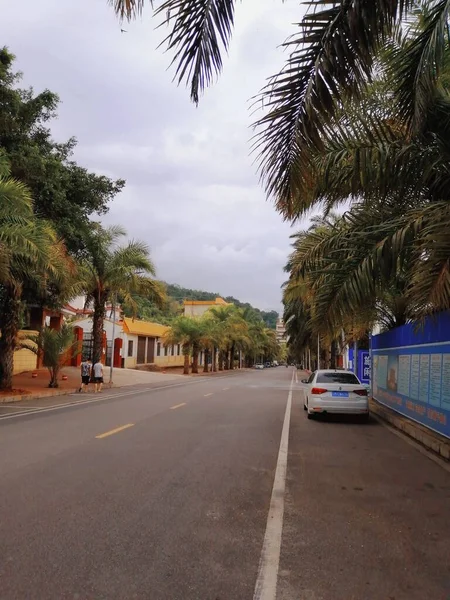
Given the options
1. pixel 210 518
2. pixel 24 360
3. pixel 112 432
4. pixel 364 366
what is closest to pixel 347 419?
pixel 112 432

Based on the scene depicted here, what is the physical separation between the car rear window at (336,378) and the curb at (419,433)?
1511 mm

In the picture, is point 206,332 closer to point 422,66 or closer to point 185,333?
point 185,333

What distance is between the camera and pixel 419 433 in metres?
11.9

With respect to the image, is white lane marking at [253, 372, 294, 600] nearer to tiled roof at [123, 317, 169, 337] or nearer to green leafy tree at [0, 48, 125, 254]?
green leafy tree at [0, 48, 125, 254]

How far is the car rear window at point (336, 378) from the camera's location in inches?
611

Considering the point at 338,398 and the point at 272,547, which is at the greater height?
the point at 338,398

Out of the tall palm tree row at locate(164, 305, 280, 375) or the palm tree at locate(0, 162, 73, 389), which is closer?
the palm tree at locate(0, 162, 73, 389)

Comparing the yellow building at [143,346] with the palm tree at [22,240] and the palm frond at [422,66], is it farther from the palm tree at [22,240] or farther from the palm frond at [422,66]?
the palm frond at [422,66]

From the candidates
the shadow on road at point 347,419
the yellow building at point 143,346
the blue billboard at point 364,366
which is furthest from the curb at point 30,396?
the yellow building at point 143,346

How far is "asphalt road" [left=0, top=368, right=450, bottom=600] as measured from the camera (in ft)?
13.4

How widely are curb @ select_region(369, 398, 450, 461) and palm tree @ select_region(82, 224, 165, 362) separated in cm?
1526

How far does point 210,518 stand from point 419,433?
777 cm

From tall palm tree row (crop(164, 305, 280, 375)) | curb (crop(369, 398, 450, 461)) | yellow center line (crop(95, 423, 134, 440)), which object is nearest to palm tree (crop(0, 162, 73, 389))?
yellow center line (crop(95, 423, 134, 440))

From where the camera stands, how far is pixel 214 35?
16.3ft
